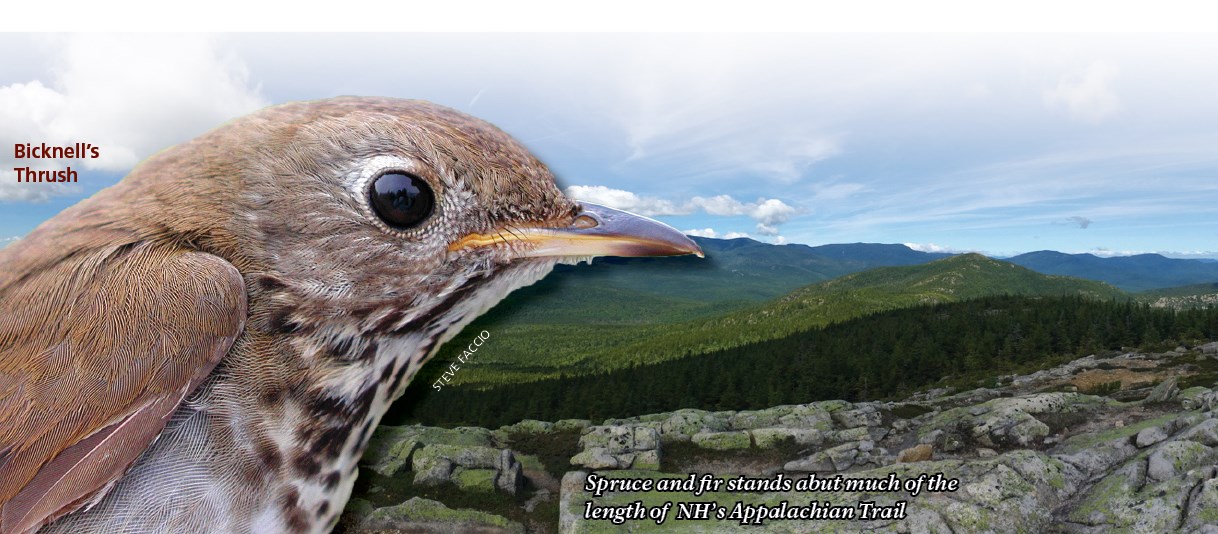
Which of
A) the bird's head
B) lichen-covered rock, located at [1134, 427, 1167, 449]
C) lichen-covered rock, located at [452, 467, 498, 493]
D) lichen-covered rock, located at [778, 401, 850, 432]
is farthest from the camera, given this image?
lichen-covered rock, located at [778, 401, 850, 432]

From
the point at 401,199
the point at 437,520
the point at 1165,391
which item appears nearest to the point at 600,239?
the point at 401,199

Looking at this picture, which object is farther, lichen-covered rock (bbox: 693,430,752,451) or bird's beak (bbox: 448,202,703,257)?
lichen-covered rock (bbox: 693,430,752,451)

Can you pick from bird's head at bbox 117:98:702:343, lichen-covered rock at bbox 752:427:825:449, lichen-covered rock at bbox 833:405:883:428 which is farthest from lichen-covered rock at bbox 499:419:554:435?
bird's head at bbox 117:98:702:343

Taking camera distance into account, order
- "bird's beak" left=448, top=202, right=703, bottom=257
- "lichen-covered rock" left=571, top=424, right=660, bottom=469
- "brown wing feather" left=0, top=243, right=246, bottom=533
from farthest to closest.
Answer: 1. "lichen-covered rock" left=571, top=424, right=660, bottom=469
2. "bird's beak" left=448, top=202, right=703, bottom=257
3. "brown wing feather" left=0, top=243, right=246, bottom=533

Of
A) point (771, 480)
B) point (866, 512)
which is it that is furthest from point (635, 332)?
point (866, 512)

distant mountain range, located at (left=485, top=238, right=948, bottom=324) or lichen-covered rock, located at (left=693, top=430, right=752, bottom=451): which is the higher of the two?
distant mountain range, located at (left=485, top=238, right=948, bottom=324)

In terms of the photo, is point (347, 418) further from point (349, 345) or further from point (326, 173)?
point (326, 173)

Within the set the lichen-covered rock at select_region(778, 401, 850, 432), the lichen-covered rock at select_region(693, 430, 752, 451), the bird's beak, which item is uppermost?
the bird's beak

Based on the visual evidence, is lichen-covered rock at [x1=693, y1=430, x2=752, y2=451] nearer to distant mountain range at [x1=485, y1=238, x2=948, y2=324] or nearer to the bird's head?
distant mountain range at [x1=485, y1=238, x2=948, y2=324]

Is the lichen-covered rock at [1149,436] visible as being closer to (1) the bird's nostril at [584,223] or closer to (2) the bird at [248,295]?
(2) the bird at [248,295]
